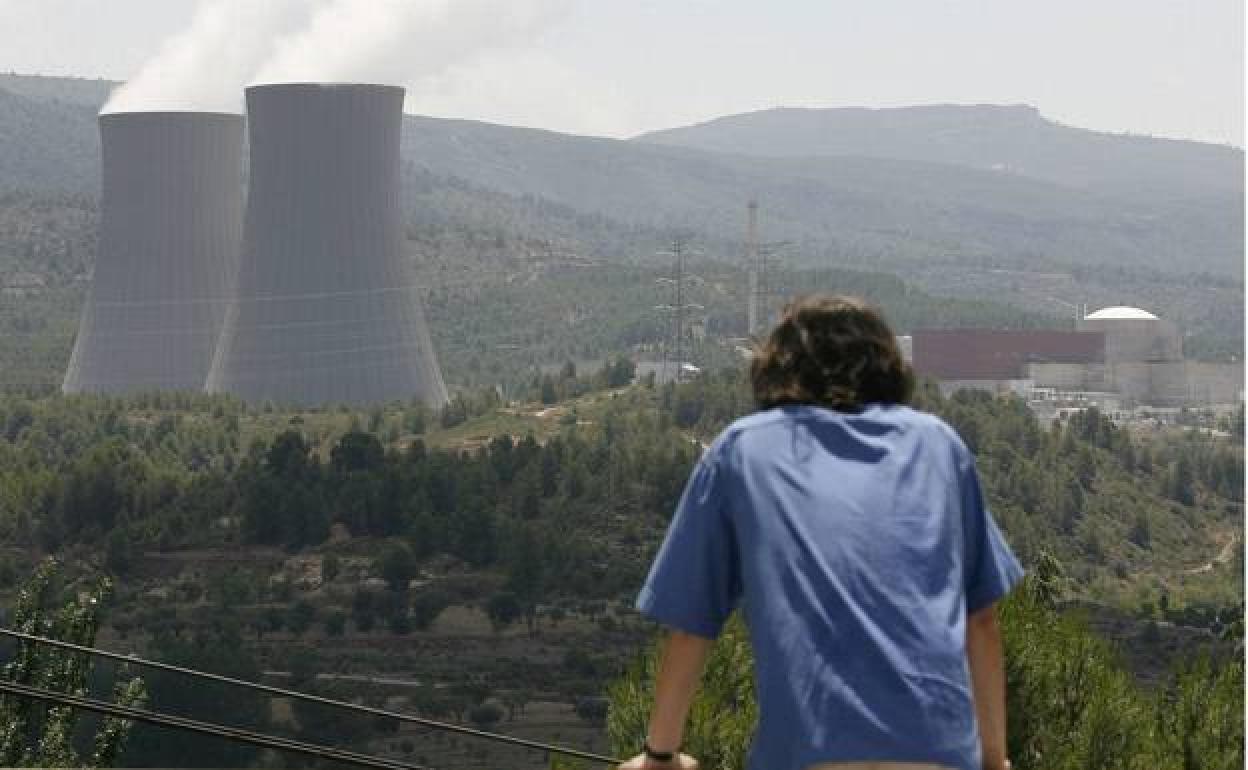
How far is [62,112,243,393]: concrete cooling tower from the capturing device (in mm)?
55531

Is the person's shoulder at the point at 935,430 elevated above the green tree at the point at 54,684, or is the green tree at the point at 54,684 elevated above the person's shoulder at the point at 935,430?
the person's shoulder at the point at 935,430

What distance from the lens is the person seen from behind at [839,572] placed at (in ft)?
9.28

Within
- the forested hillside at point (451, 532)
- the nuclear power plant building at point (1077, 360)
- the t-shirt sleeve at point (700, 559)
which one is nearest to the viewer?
the t-shirt sleeve at point (700, 559)

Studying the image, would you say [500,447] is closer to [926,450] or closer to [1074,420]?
[1074,420]

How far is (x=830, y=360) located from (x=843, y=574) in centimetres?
31

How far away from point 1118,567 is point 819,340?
71727 mm

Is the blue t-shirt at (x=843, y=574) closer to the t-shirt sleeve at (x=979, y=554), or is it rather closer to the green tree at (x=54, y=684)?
the t-shirt sleeve at (x=979, y=554)

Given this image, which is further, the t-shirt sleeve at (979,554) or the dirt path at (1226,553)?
the dirt path at (1226,553)

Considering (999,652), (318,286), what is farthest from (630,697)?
(318,286)

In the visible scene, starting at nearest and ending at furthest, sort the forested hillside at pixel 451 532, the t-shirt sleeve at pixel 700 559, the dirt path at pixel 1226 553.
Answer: the t-shirt sleeve at pixel 700 559 → the forested hillside at pixel 451 532 → the dirt path at pixel 1226 553

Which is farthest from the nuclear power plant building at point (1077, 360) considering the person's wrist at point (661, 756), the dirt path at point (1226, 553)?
the person's wrist at point (661, 756)

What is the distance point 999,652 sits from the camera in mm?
3043

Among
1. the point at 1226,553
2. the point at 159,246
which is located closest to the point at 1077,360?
the point at 1226,553

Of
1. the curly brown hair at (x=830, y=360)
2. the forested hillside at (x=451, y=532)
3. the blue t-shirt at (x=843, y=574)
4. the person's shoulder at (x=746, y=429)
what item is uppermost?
the curly brown hair at (x=830, y=360)
